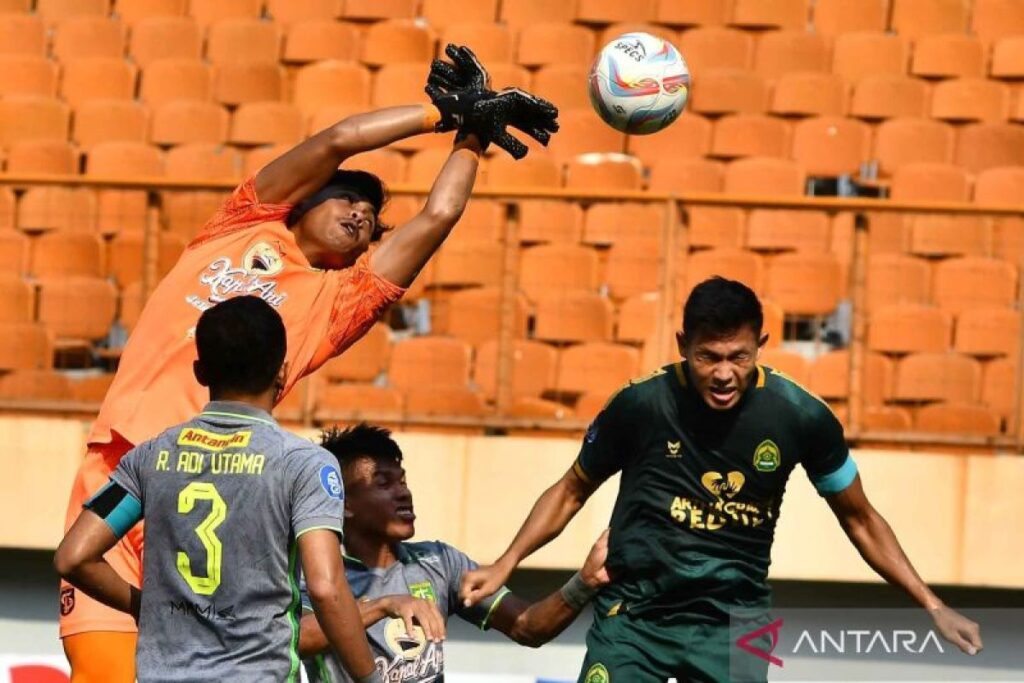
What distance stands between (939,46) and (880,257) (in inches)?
157

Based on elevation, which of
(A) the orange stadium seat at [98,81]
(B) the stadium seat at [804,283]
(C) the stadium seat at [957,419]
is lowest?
(C) the stadium seat at [957,419]

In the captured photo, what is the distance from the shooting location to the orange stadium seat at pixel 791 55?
1248 centimetres

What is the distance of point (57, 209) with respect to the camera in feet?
30.6

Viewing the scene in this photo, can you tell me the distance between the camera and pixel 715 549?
4.84 metres

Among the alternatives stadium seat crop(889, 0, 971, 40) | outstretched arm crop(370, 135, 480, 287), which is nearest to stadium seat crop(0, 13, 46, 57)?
stadium seat crop(889, 0, 971, 40)

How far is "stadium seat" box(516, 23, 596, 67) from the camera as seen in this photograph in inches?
494

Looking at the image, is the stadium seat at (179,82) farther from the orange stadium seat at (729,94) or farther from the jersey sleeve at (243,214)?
the jersey sleeve at (243,214)

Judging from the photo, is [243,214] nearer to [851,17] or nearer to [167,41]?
[167,41]

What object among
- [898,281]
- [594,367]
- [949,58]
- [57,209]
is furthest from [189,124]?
[949,58]

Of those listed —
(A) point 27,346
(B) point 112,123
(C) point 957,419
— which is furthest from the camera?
(B) point 112,123

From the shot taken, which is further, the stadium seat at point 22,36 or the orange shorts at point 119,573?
the stadium seat at point 22,36

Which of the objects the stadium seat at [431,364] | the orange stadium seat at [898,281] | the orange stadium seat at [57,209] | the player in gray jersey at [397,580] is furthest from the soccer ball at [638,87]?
the orange stadium seat at [57,209]

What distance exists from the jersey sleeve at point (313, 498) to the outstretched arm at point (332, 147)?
4.89 ft

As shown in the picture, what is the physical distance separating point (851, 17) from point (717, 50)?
45.2 inches
